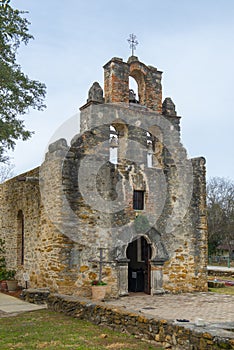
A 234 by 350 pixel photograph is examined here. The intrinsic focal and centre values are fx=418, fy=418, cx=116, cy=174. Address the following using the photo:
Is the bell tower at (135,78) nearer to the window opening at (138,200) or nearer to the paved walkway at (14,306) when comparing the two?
the window opening at (138,200)

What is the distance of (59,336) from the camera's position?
8.68 metres

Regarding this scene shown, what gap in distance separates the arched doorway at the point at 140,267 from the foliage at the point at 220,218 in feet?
93.6

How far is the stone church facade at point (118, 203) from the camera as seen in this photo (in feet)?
45.5

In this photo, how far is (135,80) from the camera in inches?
651

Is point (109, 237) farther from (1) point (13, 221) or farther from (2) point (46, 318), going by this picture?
(1) point (13, 221)

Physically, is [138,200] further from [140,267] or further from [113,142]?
[140,267]

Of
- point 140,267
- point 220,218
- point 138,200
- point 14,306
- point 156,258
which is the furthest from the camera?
point 220,218

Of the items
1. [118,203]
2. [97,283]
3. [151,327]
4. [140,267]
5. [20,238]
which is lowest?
[151,327]

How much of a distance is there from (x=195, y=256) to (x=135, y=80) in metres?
7.31

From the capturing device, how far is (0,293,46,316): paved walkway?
463 inches

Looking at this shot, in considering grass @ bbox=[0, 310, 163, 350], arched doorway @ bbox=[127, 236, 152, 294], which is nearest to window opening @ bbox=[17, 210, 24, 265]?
arched doorway @ bbox=[127, 236, 152, 294]

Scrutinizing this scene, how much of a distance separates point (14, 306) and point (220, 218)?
3855 centimetres

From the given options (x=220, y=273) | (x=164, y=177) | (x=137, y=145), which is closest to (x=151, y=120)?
(x=137, y=145)

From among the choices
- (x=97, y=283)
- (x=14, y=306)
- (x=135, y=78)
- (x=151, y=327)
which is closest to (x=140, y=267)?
(x=97, y=283)
